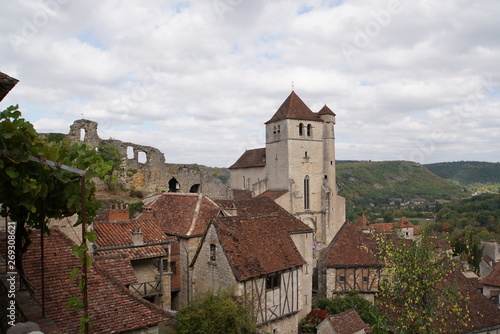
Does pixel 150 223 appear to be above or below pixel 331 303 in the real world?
above

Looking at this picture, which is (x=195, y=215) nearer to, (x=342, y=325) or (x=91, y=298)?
(x=342, y=325)

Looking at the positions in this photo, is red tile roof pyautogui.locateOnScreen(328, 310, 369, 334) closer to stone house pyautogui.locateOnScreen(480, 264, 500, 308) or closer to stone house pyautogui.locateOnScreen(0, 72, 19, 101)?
stone house pyautogui.locateOnScreen(0, 72, 19, 101)

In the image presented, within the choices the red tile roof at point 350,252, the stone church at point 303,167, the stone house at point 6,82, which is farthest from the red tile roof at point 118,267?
the stone church at point 303,167

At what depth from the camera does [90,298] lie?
9172 millimetres

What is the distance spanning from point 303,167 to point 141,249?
2815 cm

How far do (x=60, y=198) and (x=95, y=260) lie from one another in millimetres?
6832

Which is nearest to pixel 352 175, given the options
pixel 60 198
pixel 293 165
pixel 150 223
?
pixel 293 165

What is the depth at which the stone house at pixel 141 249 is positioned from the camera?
1531 cm

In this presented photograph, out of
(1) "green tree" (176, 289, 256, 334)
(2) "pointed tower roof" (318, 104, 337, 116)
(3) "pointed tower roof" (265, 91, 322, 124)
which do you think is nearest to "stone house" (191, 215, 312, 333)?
(1) "green tree" (176, 289, 256, 334)

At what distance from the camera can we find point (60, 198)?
5.59 m

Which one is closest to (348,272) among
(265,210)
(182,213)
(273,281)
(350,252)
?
(350,252)

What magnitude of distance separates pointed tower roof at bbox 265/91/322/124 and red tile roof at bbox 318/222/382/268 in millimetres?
17017

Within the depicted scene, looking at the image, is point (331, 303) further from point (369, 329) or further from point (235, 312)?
point (235, 312)

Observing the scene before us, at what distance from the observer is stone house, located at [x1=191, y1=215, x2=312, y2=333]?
1549 centimetres
